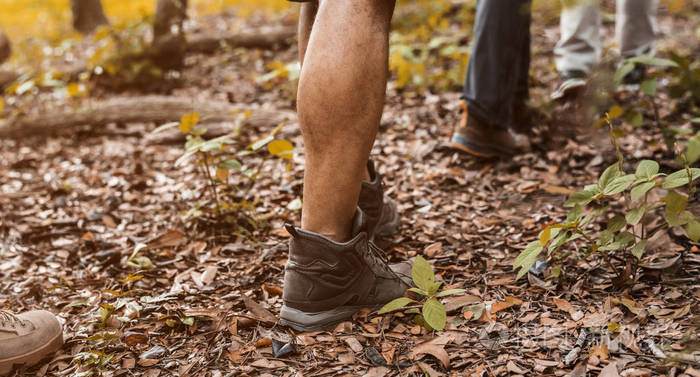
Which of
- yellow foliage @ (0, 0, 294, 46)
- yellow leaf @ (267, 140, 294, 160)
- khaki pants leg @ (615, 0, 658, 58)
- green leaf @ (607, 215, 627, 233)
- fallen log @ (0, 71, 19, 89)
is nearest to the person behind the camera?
green leaf @ (607, 215, 627, 233)

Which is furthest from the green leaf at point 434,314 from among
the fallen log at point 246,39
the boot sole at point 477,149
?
the fallen log at point 246,39

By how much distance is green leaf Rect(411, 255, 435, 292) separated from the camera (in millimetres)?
1578

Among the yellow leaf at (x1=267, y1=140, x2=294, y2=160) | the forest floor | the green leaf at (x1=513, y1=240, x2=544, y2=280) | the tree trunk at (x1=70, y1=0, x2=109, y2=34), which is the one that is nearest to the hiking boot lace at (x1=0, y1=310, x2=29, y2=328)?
the forest floor

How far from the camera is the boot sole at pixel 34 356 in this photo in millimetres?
1536

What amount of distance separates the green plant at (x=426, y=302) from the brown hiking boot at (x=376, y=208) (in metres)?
0.48

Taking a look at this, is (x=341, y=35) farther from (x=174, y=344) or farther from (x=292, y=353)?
(x=174, y=344)

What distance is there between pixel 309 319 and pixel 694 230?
114 centimetres

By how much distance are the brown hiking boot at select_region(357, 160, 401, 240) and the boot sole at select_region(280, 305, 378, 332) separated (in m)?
0.48

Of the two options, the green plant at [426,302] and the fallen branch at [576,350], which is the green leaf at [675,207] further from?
the green plant at [426,302]

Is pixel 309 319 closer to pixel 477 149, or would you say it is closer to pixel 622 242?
pixel 622 242

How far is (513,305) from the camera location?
1.67 m

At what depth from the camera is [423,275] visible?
1.58 m

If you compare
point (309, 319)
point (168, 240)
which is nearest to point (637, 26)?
point (309, 319)

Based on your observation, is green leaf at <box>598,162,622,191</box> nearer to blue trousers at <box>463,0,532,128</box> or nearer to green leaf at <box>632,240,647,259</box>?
green leaf at <box>632,240,647,259</box>
